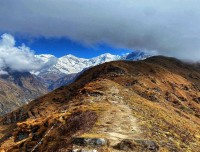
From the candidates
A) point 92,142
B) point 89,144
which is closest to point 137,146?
point 92,142

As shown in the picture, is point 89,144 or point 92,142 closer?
point 89,144

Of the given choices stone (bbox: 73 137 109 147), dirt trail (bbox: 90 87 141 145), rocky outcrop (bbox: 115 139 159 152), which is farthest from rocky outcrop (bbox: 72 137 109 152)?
rocky outcrop (bbox: 115 139 159 152)

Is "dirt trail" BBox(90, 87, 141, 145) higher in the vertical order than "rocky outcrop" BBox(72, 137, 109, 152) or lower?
higher

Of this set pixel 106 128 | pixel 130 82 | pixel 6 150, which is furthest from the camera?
pixel 130 82

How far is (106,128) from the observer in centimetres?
6334

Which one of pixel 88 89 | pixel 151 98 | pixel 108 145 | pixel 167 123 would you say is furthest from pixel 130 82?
pixel 108 145

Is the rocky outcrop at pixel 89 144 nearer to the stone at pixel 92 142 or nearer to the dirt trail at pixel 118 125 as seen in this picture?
the stone at pixel 92 142

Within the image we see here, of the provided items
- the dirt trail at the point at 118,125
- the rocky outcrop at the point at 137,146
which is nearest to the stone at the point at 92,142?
the dirt trail at the point at 118,125

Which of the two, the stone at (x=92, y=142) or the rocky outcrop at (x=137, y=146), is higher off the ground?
the stone at (x=92, y=142)

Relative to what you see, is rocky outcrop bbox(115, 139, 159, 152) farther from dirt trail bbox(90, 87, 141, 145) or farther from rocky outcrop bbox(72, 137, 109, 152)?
rocky outcrop bbox(72, 137, 109, 152)

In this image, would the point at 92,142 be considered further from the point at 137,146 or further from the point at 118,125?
the point at 118,125

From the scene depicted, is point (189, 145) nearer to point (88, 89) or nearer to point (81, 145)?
point (81, 145)

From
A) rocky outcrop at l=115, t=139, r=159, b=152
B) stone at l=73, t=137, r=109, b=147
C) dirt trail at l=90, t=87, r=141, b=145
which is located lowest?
rocky outcrop at l=115, t=139, r=159, b=152

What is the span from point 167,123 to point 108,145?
2937cm
